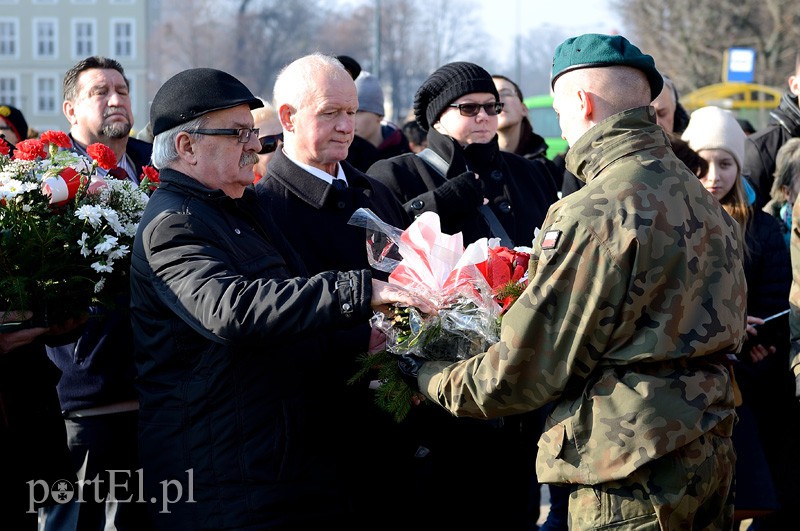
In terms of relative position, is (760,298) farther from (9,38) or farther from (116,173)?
(9,38)

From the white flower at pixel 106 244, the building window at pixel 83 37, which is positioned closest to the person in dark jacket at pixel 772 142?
the white flower at pixel 106 244

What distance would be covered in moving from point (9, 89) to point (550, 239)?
78344 millimetres

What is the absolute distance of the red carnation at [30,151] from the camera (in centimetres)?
403

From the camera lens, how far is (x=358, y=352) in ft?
12.5

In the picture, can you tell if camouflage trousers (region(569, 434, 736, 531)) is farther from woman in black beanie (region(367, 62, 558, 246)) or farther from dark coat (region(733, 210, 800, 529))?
woman in black beanie (region(367, 62, 558, 246))

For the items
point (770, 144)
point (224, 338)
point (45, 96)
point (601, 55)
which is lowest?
point (224, 338)

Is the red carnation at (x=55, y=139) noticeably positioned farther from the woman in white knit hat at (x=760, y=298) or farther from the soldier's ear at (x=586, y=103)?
the woman in white knit hat at (x=760, y=298)

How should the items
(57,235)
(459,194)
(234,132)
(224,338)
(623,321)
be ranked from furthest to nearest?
(459,194) → (57,235) → (234,132) → (224,338) → (623,321)

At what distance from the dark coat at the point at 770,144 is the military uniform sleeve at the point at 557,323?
4334 mm

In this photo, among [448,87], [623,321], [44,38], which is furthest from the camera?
[44,38]

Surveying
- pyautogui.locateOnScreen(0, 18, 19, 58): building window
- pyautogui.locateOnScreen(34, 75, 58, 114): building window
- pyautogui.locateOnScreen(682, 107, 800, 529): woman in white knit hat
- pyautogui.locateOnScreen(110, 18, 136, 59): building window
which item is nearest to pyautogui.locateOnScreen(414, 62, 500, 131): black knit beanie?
pyautogui.locateOnScreen(682, 107, 800, 529): woman in white knit hat

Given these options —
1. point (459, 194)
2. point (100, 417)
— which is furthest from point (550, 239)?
point (100, 417)

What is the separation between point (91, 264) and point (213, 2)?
8654 cm

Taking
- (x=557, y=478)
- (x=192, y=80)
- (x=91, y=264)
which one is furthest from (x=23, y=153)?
(x=557, y=478)
